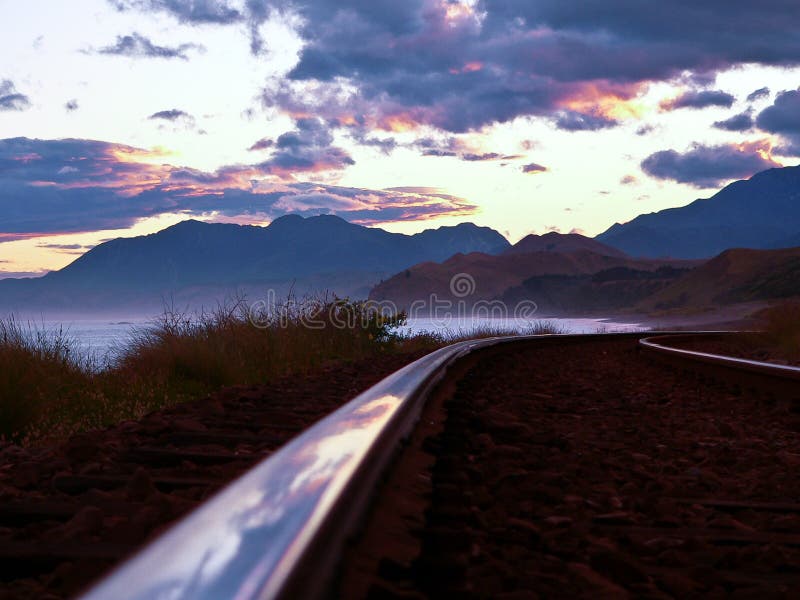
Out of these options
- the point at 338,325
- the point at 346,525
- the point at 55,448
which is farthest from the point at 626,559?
the point at 338,325

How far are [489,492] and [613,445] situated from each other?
153cm

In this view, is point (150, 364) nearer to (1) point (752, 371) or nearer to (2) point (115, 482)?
(2) point (115, 482)

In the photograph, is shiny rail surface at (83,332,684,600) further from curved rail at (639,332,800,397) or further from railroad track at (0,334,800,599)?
curved rail at (639,332,800,397)

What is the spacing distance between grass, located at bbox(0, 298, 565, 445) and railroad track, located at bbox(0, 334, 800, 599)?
5.99 ft

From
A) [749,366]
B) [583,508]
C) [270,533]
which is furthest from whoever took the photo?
[749,366]

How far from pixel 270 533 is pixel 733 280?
427 feet

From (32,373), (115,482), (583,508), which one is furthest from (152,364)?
(583,508)

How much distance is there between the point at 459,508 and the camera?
2662 millimetres

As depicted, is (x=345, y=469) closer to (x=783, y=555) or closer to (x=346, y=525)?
(x=346, y=525)

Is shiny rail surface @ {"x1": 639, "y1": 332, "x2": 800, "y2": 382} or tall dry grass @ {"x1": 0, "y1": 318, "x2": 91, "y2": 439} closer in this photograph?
tall dry grass @ {"x1": 0, "y1": 318, "x2": 91, "y2": 439}

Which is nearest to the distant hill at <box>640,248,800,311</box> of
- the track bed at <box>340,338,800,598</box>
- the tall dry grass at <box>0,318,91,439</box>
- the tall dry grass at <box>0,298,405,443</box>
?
the tall dry grass at <box>0,298,405,443</box>

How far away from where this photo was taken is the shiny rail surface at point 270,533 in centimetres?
108

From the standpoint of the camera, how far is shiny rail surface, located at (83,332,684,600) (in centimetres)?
108

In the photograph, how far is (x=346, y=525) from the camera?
1591mm
